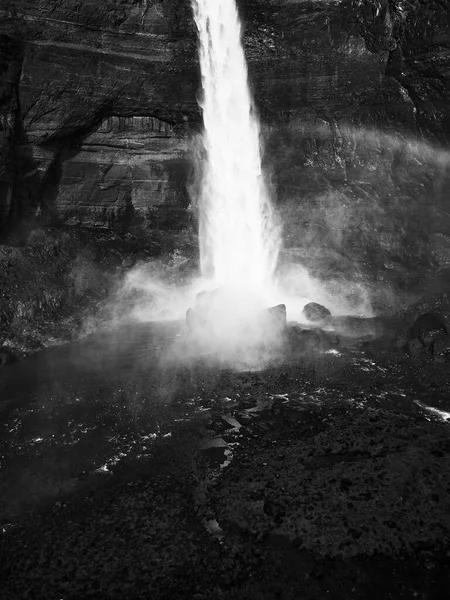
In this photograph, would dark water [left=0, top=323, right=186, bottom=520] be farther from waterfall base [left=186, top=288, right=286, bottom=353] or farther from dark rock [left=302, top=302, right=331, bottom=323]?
dark rock [left=302, top=302, right=331, bottom=323]

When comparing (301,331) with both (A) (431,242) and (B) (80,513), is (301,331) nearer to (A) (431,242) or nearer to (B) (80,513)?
(B) (80,513)

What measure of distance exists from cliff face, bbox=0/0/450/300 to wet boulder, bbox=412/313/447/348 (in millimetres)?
9213

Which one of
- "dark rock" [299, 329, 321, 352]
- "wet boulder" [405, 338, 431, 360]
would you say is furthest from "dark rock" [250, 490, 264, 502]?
"wet boulder" [405, 338, 431, 360]

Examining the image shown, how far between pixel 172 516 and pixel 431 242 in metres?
25.9

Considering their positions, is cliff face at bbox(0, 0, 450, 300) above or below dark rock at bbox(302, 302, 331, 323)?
above

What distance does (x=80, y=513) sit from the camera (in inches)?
342

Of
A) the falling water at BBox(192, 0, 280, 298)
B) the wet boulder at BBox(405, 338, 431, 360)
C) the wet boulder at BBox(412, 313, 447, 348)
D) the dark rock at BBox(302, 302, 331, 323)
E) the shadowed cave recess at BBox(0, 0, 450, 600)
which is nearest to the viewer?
the shadowed cave recess at BBox(0, 0, 450, 600)

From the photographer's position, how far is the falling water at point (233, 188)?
27.7m

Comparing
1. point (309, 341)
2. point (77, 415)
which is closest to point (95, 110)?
point (309, 341)

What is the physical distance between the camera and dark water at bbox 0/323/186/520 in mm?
9953

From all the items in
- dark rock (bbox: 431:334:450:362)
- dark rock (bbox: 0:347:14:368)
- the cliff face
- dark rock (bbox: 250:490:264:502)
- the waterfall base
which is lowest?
dark rock (bbox: 0:347:14:368)

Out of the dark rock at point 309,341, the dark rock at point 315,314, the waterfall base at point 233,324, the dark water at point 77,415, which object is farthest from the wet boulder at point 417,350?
the dark water at point 77,415

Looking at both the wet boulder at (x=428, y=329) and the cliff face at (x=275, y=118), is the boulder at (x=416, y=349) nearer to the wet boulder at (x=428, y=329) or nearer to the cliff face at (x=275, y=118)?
the wet boulder at (x=428, y=329)

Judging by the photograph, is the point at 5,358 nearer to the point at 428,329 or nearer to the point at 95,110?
the point at 95,110
